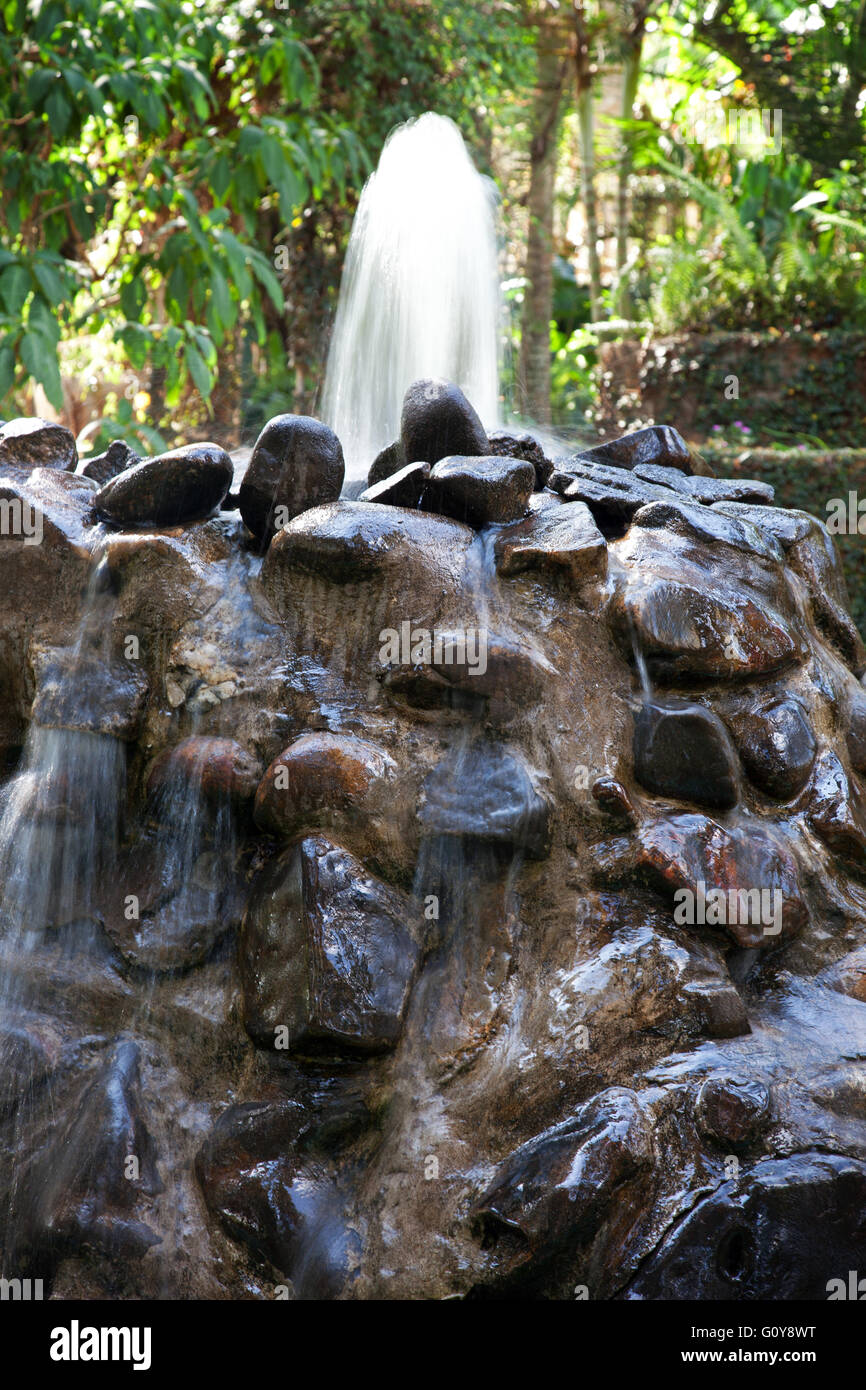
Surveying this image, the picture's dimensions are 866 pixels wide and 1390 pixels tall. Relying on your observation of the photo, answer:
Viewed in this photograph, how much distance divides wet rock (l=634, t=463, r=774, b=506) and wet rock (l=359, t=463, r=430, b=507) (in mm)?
903

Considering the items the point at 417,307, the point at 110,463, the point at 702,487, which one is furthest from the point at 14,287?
the point at 702,487

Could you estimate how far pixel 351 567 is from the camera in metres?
3.16

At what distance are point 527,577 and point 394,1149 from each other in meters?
1.51

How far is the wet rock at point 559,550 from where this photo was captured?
328 centimetres

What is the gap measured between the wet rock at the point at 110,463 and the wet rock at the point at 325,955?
5.85 ft

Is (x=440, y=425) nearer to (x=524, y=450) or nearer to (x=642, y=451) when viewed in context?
(x=524, y=450)

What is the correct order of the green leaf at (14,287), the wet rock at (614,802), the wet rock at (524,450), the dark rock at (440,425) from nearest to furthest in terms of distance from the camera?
the wet rock at (614,802)
the dark rock at (440,425)
the wet rock at (524,450)
the green leaf at (14,287)

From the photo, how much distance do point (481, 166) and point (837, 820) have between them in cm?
844

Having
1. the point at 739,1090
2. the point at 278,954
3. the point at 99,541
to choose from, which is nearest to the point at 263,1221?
the point at 278,954

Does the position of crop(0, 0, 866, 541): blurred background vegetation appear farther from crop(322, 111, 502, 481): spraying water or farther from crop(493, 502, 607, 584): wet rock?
crop(493, 502, 607, 584): wet rock

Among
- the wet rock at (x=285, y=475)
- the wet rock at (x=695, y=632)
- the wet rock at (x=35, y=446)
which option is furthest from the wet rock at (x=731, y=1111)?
the wet rock at (x=35, y=446)

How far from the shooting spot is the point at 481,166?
1015cm

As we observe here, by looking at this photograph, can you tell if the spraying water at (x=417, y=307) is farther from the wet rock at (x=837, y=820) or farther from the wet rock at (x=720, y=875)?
the wet rock at (x=720, y=875)

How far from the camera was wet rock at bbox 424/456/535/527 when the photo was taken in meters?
3.39
